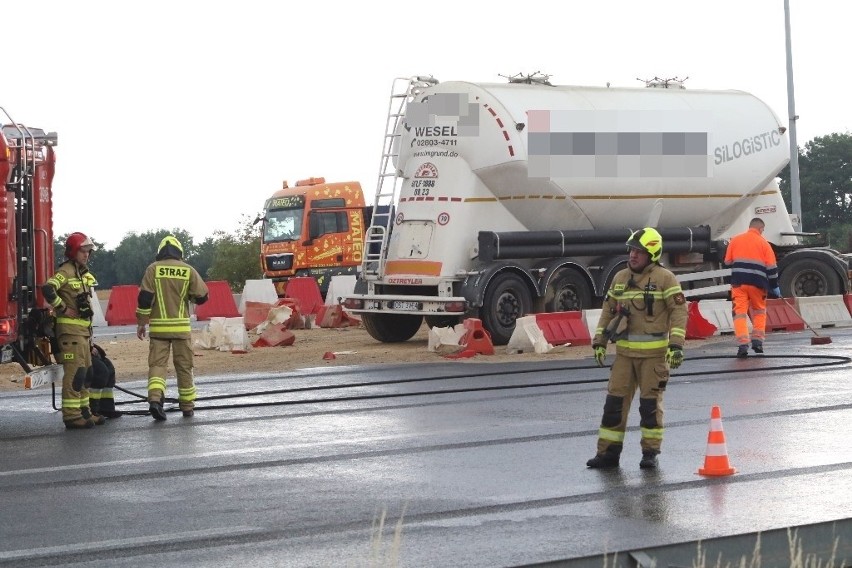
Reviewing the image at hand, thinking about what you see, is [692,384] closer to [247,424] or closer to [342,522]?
[247,424]

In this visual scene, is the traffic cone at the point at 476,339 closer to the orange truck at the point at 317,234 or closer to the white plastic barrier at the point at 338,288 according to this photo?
the white plastic barrier at the point at 338,288

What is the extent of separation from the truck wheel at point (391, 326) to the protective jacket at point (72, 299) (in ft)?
34.7

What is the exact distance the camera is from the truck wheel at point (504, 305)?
73.2 feet

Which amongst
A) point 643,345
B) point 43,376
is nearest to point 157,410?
point 43,376

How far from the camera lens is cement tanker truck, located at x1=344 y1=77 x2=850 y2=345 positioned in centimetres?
2247

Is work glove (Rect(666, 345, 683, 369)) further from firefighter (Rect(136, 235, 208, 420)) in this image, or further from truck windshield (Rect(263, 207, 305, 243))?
truck windshield (Rect(263, 207, 305, 243))

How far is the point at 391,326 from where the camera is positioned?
24281mm

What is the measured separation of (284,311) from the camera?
1003 inches

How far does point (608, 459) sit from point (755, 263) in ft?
31.8

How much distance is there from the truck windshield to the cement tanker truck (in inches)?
540

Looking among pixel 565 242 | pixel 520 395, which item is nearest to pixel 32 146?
pixel 520 395

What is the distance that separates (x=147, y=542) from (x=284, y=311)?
17.4 m

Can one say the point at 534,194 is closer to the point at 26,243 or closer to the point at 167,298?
the point at 167,298

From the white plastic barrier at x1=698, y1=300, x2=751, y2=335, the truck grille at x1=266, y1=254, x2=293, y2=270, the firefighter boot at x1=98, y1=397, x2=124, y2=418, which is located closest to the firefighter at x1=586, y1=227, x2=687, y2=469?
the firefighter boot at x1=98, y1=397, x2=124, y2=418
